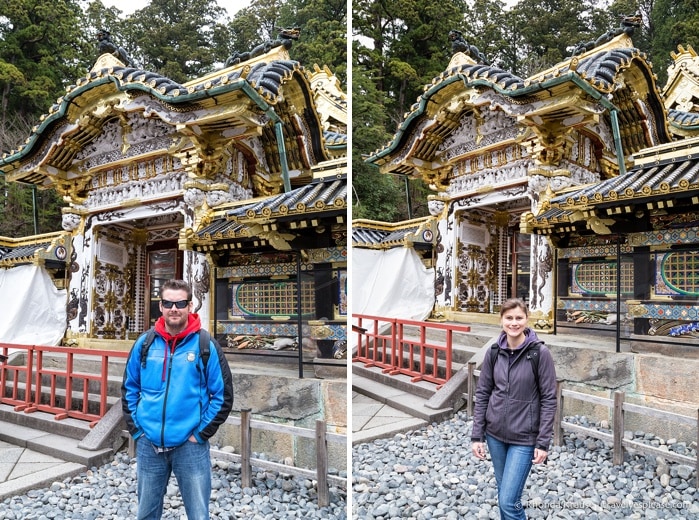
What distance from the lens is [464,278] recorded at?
6.37 meters

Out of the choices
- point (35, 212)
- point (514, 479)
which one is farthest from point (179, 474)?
point (35, 212)

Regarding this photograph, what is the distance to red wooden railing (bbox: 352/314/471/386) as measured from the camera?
4.17 m

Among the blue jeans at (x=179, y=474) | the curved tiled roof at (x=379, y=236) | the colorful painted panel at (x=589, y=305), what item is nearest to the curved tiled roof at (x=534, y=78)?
the curved tiled roof at (x=379, y=236)

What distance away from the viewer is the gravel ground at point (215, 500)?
2846mm

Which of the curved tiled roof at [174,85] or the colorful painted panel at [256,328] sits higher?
the curved tiled roof at [174,85]

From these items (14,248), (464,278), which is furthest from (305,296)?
(14,248)

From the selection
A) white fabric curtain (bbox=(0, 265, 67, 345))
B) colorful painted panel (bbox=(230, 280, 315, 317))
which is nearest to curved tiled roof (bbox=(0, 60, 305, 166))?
white fabric curtain (bbox=(0, 265, 67, 345))

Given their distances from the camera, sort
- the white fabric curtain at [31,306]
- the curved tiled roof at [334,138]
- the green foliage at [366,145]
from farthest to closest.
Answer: the curved tiled roof at [334,138]
the white fabric curtain at [31,306]
the green foliage at [366,145]

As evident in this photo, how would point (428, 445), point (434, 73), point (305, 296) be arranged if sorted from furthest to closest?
1. point (434, 73)
2. point (305, 296)
3. point (428, 445)

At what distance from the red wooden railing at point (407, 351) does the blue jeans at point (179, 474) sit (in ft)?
6.79

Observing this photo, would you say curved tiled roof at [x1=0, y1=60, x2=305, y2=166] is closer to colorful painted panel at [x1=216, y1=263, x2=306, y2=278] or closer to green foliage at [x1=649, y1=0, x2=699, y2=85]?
colorful painted panel at [x1=216, y1=263, x2=306, y2=278]

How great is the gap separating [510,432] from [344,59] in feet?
7.27

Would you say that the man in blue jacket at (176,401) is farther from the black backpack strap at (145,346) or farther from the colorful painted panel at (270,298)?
the colorful painted panel at (270,298)

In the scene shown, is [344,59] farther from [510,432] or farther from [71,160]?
[71,160]
